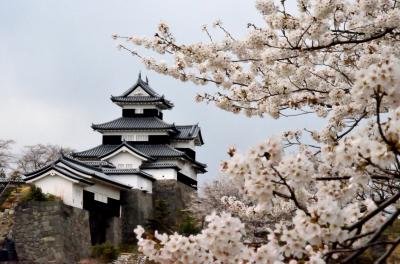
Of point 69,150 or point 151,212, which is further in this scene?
point 69,150

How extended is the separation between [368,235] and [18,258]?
20713 mm

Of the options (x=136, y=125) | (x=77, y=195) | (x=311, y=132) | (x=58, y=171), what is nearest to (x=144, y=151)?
(x=136, y=125)

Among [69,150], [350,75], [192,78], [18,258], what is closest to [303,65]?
[350,75]

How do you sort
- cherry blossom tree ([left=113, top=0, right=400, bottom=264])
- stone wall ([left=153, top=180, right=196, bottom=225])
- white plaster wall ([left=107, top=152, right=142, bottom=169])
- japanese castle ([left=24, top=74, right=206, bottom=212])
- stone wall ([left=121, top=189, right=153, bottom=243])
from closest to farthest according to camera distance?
cherry blossom tree ([left=113, top=0, right=400, bottom=264]) < japanese castle ([left=24, top=74, right=206, bottom=212]) < stone wall ([left=121, top=189, right=153, bottom=243]) < stone wall ([left=153, top=180, right=196, bottom=225]) < white plaster wall ([left=107, top=152, right=142, bottom=169])

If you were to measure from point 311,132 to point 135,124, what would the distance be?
1112 inches

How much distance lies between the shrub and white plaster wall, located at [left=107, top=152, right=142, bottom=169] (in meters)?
7.46

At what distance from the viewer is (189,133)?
117 feet

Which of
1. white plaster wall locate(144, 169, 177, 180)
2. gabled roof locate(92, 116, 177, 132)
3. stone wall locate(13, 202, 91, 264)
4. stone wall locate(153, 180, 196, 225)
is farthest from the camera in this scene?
gabled roof locate(92, 116, 177, 132)

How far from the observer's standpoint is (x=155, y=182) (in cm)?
3167

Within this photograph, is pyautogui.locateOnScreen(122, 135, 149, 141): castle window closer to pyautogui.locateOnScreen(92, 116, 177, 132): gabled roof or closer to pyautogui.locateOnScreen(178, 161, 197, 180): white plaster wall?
pyautogui.locateOnScreen(92, 116, 177, 132): gabled roof

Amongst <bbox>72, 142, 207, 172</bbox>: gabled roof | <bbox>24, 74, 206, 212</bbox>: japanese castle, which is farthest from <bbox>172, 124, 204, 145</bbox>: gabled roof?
<bbox>72, 142, 207, 172</bbox>: gabled roof

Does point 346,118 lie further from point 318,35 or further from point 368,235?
point 368,235

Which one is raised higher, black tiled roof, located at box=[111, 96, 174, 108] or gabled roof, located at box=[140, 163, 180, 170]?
black tiled roof, located at box=[111, 96, 174, 108]

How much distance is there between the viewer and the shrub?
23391mm
